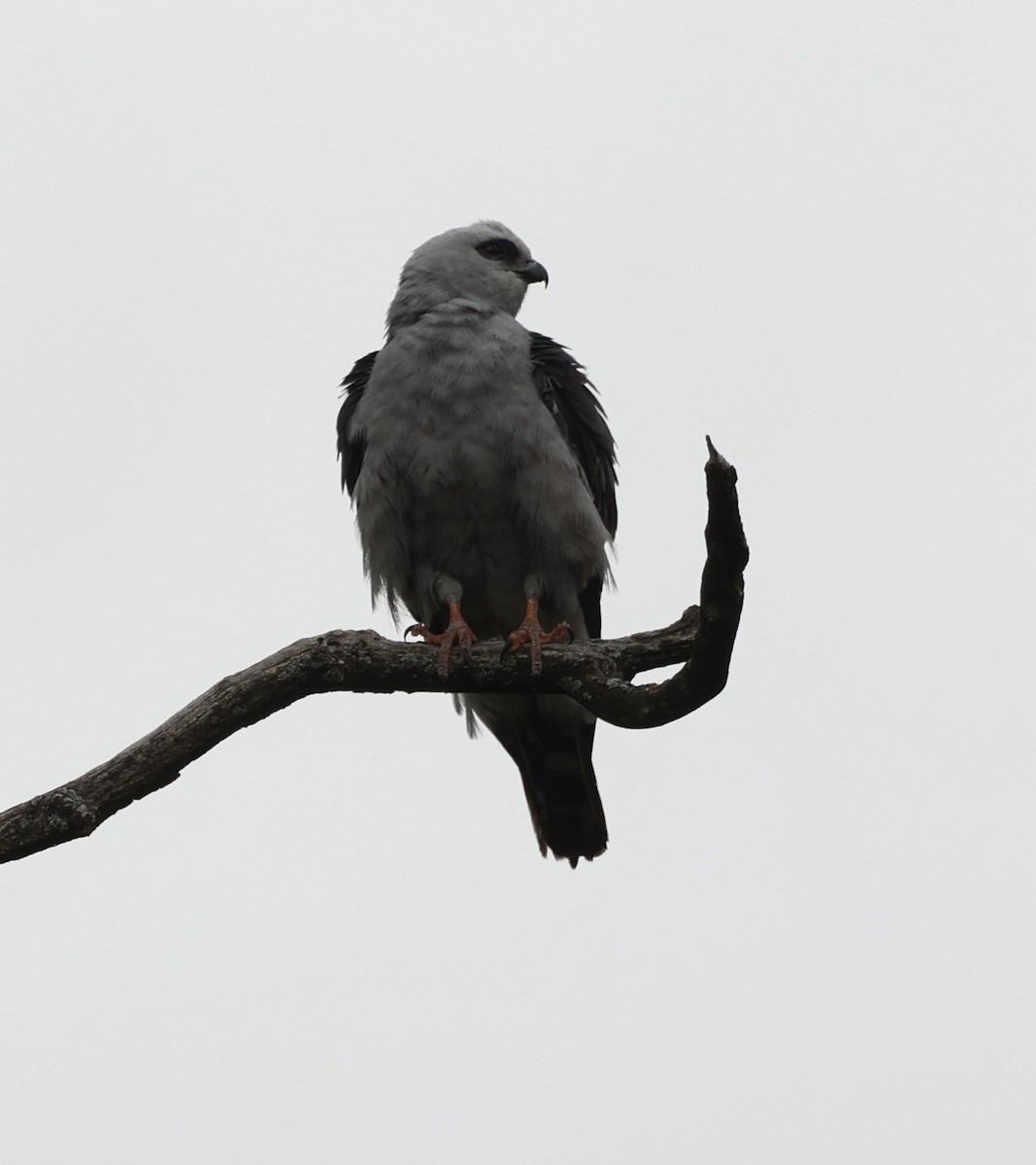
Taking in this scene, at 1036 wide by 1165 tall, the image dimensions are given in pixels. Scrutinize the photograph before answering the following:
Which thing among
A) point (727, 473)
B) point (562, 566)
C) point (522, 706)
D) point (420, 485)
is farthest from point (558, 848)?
point (727, 473)

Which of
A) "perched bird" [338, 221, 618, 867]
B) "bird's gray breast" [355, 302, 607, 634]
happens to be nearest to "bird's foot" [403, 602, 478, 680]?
"perched bird" [338, 221, 618, 867]

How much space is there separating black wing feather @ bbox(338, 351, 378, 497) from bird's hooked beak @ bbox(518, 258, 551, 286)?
1023mm

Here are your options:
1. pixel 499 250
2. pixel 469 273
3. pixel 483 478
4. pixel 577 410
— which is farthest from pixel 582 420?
pixel 499 250

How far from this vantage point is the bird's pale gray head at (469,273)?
7.14 meters

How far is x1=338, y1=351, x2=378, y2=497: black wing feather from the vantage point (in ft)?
23.2

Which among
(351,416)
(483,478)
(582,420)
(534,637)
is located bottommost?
(534,637)

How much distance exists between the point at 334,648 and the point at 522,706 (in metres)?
2.34

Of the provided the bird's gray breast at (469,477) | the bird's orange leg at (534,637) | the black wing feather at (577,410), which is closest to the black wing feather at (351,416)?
the bird's gray breast at (469,477)

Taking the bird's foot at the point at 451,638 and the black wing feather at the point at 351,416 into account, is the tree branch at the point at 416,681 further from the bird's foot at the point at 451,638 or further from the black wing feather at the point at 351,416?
the black wing feather at the point at 351,416

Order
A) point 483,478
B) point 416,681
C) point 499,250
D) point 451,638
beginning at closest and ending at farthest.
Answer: point 416,681
point 451,638
point 483,478
point 499,250

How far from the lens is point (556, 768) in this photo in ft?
24.3

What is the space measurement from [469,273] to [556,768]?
101 inches

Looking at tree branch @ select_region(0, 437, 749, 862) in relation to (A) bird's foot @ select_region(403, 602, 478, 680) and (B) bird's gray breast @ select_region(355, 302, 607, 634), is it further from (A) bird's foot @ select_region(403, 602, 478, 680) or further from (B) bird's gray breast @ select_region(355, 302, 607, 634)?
(B) bird's gray breast @ select_region(355, 302, 607, 634)

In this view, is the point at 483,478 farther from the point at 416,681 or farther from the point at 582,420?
the point at 416,681
